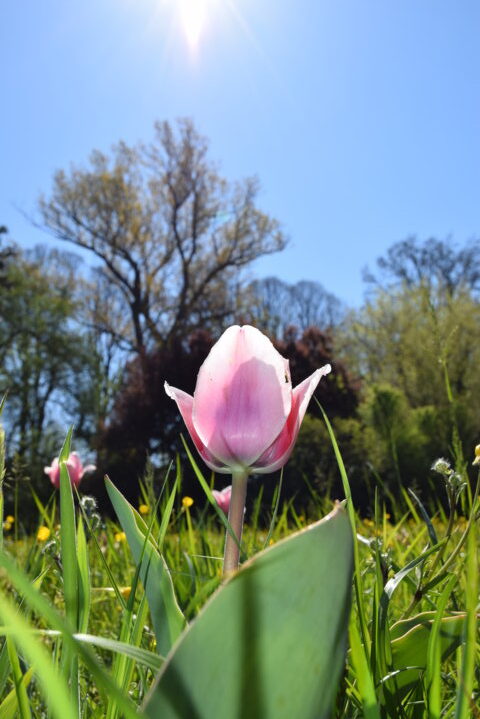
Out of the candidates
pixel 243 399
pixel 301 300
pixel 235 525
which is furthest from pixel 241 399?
pixel 301 300

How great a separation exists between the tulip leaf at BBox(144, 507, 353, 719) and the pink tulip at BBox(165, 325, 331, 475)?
24 centimetres

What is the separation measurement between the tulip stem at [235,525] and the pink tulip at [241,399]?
22mm

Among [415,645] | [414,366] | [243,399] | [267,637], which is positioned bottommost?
[415,645]

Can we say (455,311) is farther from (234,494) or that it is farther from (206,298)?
(234,494)

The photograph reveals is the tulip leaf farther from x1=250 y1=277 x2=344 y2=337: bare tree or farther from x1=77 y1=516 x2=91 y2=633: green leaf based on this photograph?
x1=250 y1=277 x2=344 y2=337: bare tree

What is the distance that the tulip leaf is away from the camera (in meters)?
0.33

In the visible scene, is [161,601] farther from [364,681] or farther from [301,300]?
[301,300]

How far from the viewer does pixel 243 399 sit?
→ 58 centimetres

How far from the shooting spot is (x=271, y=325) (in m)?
20.3

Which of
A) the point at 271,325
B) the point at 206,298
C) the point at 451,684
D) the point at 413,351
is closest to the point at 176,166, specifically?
the point at 206,298

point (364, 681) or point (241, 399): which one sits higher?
point (241, 399)

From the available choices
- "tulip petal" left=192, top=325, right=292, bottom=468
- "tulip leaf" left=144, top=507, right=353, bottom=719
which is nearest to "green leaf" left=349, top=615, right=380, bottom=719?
"tulip leaf" left=144, top=507, right=353, bottom=719

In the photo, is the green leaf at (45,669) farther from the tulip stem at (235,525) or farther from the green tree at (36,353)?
the green tree at (36,353)

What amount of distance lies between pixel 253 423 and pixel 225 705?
27cm
